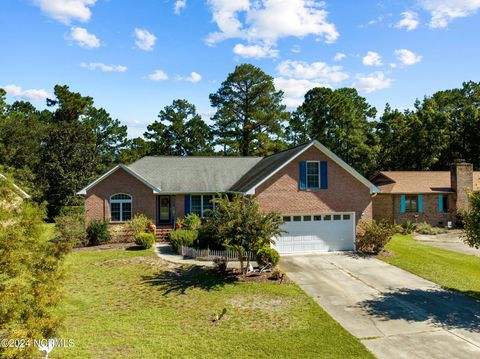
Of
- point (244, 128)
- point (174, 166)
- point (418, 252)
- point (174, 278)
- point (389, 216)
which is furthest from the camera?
point (244, 128)

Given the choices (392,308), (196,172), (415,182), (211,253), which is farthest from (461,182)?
(211,253)

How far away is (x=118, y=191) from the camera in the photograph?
25531 mm

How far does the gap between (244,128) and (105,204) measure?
103 ft

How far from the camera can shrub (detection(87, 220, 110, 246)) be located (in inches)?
933

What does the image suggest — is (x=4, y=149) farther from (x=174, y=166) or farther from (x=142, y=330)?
(x=142, y=330)

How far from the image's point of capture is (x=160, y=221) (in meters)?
27.8

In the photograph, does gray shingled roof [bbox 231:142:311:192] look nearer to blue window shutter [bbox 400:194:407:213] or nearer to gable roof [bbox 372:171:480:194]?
gable roof [bbox 372:171:480:194]

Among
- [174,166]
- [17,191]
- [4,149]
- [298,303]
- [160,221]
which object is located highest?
[4,149]

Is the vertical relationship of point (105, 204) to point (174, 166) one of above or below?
below

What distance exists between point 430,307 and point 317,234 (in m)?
9.31

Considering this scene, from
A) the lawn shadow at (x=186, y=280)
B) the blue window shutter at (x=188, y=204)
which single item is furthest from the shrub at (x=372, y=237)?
the blue window shutter at (x=188, y=204)

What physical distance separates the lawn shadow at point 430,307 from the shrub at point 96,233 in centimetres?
1747

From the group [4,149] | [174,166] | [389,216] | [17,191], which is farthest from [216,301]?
[4,149]

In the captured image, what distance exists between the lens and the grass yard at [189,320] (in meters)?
9.49
